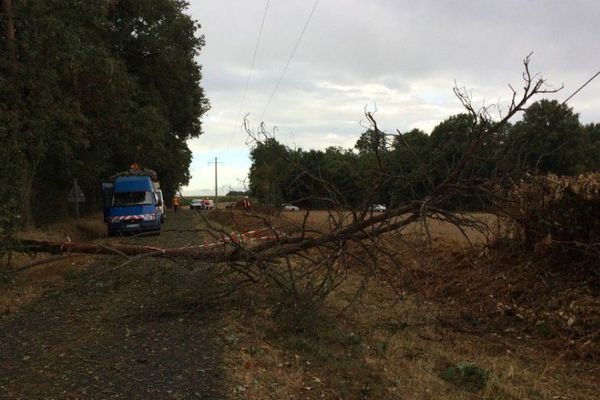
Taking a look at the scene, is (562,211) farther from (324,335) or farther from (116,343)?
(116,343)

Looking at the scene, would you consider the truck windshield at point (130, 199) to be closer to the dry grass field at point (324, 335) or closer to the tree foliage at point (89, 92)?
the tree foliage at point (89, 92)

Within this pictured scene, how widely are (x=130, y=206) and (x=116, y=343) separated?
19947mm

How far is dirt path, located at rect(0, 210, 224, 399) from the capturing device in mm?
5375

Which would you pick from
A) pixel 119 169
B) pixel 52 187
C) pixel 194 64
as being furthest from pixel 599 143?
pixel 52 187

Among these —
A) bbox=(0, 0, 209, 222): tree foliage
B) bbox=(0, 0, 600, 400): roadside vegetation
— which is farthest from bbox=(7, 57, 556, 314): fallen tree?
bbox=(0, 0, 209, 222): tree foliage

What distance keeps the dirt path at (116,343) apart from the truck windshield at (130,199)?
1545 centimetres

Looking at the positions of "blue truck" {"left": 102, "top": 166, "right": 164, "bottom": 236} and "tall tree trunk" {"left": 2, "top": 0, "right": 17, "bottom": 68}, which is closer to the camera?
"tall tree trunk" {"left": 2, "top": 0, "right": 17, "bottom": 68}

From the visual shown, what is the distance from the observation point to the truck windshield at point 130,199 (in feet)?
86.2

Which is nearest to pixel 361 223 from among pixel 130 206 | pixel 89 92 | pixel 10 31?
pixel 10 31

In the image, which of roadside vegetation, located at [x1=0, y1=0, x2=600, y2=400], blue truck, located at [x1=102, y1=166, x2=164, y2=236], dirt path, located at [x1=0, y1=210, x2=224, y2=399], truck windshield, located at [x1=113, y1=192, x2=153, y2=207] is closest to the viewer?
dirt path, located at [x1=0, y1=210, x2=224, y2=399]

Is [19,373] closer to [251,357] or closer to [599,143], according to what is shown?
[251,357]

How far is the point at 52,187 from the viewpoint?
29531 millimetres

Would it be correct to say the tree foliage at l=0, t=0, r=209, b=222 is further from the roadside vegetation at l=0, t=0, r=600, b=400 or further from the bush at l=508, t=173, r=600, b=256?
the bush at l=508, t=173, r=600, b=256

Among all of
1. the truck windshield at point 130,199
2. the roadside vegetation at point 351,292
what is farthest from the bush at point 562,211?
the truck windshield at point 130,199
